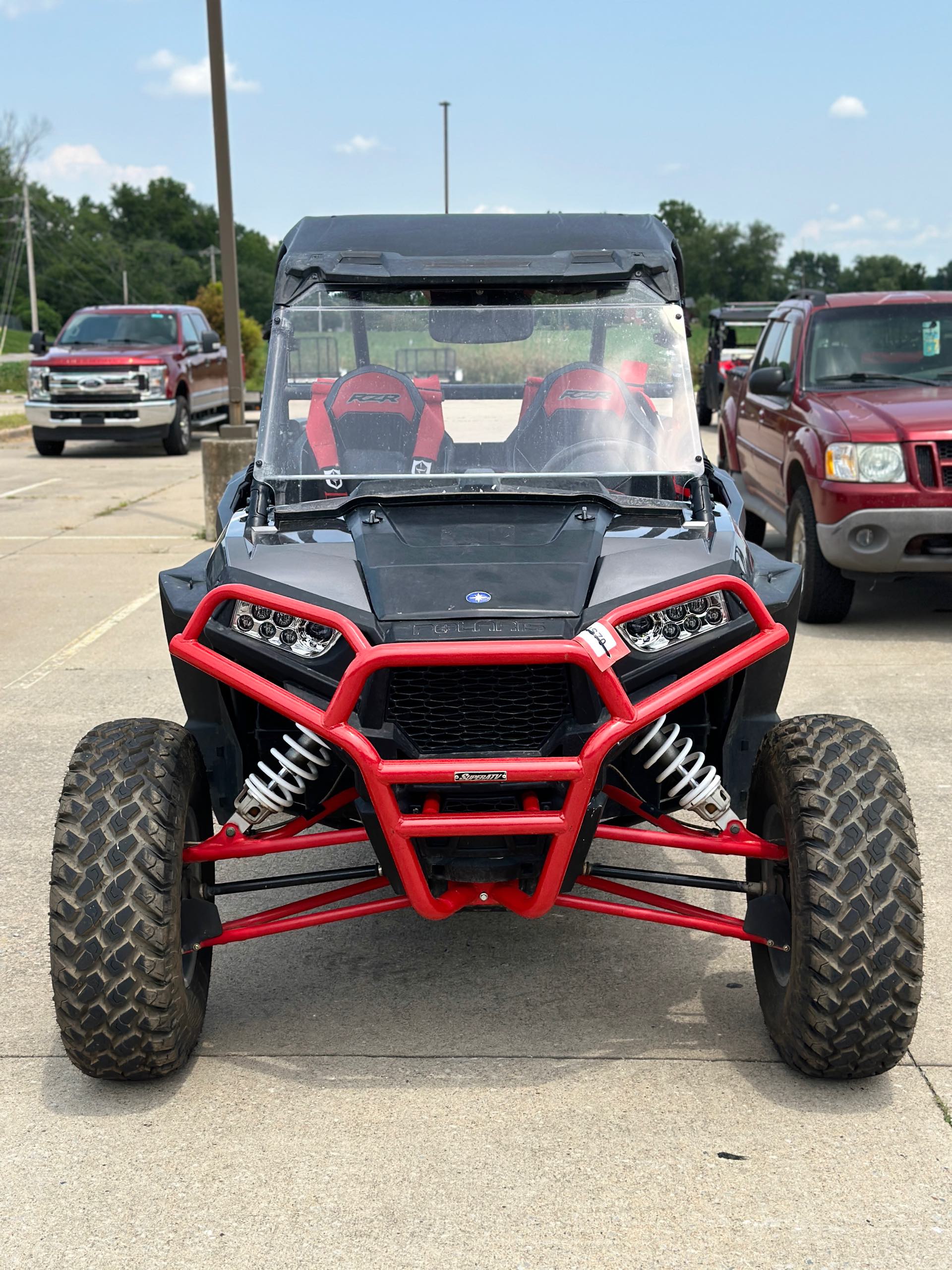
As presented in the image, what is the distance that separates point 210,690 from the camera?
13.2 feet

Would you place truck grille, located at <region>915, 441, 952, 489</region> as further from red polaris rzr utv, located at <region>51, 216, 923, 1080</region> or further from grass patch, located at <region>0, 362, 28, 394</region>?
grass patch, located at <region>0, 362, 28, 394</region>

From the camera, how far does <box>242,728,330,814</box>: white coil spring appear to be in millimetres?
3701

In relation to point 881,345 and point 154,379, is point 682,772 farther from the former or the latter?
point 154,379

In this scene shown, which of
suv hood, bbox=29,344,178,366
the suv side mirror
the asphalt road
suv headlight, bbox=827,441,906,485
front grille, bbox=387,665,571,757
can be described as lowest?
the asphalt road

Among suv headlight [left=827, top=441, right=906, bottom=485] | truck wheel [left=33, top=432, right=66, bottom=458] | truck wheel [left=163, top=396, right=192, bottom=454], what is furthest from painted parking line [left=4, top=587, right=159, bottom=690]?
truck wheel [left=33, top=432, right=66, bottom=458]

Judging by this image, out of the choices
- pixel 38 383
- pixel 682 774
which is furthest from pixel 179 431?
pixel 682 774

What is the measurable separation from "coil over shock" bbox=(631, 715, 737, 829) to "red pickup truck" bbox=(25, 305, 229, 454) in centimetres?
1647

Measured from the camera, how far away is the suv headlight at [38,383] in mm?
20062

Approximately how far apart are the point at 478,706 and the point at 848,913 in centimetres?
A: 100

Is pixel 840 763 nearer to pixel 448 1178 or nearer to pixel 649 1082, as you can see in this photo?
pixel 649 1082

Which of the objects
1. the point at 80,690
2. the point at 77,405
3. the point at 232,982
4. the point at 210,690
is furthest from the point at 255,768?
the point at 77,405

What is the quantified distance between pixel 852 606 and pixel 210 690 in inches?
265

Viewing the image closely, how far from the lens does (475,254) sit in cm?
464

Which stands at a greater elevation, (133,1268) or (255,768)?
(255,768)
